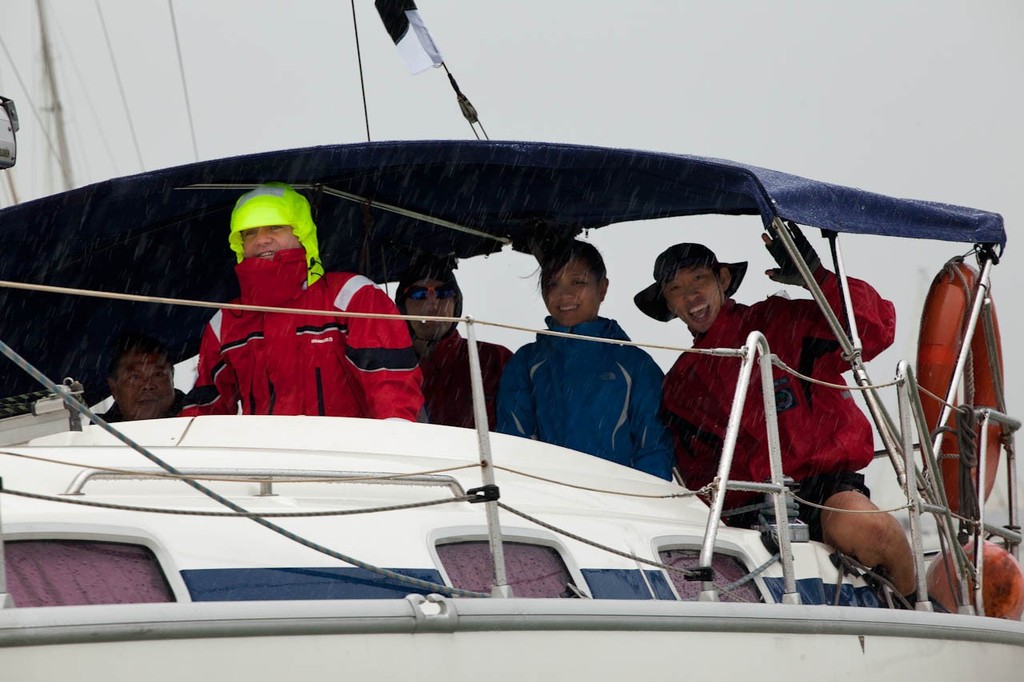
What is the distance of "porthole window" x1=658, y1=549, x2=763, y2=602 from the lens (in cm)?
425

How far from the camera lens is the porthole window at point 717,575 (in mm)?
4246

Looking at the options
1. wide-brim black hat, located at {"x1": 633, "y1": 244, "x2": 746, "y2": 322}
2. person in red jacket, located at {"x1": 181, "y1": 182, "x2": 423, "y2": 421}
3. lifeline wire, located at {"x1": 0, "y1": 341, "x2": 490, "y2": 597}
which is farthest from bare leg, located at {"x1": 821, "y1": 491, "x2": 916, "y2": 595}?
lifeline wire, located at {"x1": 0, "y1": 341, "x2": 490, "y2": 597}

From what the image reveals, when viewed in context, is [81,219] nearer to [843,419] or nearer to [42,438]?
[42,438]

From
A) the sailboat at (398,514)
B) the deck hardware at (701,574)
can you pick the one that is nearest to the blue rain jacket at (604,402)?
the sailboat at (398,514)

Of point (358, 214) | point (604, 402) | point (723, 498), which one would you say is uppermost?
point (358, 214)

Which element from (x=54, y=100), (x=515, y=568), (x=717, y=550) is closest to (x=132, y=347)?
(x=515, y=568)

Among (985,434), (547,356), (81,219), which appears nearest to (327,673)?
(547,356)

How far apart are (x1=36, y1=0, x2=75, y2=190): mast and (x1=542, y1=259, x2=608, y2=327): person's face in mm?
8718

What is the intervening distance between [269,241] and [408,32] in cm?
323

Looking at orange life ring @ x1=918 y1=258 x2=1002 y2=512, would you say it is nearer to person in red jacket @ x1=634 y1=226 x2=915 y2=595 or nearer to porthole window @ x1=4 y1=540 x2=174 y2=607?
person in red jacket @ x1=634 y1=226 x2=915 y2=595

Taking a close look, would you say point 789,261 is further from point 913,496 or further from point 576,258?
point 913,496

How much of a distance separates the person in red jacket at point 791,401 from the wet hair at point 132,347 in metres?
2.13

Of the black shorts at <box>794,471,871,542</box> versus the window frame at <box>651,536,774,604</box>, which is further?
the black shorts at <box>794,471,871,542</box>

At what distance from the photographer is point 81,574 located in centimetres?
314
